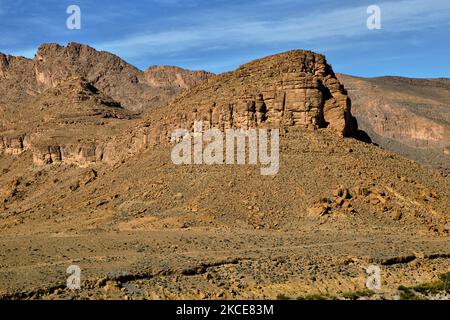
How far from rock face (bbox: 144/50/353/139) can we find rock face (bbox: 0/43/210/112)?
258 feet

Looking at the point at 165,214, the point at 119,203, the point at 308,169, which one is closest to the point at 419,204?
the point at 308,169

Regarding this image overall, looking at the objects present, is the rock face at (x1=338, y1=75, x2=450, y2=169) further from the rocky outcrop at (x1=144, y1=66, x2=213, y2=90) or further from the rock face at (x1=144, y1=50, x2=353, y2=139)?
the rock face at (x1=144, y1=50, x2=353, y2=139)

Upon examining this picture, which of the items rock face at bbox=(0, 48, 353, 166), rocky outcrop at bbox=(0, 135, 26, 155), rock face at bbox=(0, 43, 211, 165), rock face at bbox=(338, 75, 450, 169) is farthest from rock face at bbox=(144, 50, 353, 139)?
rock face at bbox=(338, 75, 450, 169)

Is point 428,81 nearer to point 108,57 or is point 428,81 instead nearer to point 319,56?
point 108,57

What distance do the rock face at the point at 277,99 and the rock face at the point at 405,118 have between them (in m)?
42.0

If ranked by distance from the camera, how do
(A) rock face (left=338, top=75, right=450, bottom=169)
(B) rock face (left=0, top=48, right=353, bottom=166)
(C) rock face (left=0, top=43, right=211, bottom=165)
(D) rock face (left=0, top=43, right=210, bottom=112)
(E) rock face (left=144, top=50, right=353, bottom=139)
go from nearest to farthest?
1. (E) rock face (left=144, top=50, right=353, bottom=139)
2. (B) rock face (left=0, top=48, right=353, bottom=166)
3. (C) rock face (left=0, top=43, right=211, bottom=165)
4. (A) rock face (left=338, top=75, right=450, bottom=169)
5. (D) rock face (left=0, top=43, right=210, bottom=112)

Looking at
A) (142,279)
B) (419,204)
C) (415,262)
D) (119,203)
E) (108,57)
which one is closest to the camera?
(142,279)

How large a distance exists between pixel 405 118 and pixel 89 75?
6570cm

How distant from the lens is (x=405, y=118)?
10488 centimetres

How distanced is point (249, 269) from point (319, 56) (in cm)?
2609

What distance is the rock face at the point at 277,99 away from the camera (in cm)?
4666

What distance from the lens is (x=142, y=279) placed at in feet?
88.9

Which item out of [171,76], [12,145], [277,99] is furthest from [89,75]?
[277,99]

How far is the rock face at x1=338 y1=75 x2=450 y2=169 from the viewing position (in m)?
96.4
